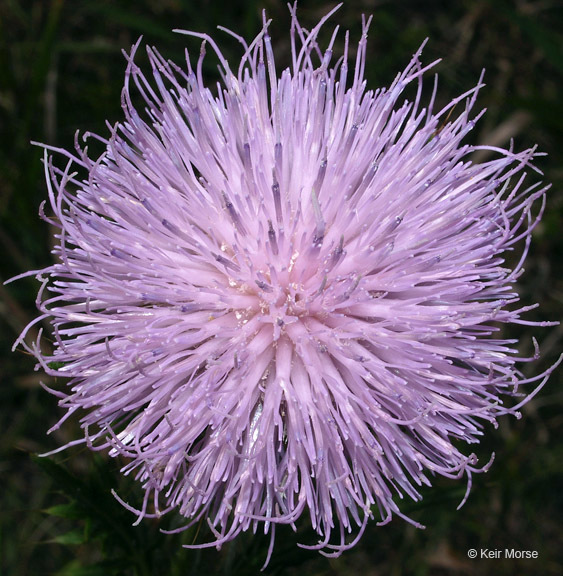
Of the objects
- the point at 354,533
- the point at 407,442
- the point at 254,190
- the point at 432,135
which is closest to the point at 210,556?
the point at 354,533

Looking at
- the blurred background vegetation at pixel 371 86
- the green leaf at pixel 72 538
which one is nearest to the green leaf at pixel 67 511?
the green leaf at pixel 72 538

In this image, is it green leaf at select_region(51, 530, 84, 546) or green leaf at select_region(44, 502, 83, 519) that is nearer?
green leaf at select_region(44, 502, 83, 519)

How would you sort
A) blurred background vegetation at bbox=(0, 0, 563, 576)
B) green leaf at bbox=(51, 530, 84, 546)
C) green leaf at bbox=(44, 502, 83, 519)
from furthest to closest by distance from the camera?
1. blurred background vegetation at bbox=(0, 0, 563, 576)
2. green leaf at bbox=(51, 530, 84, 546)
3. green leaf at bbox=(44, 502, 83, 519)

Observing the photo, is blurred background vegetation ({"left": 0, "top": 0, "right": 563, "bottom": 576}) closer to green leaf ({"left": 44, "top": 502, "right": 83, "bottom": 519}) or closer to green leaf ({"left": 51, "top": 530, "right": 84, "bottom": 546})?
green leaf ({"left": 51, "top": 530, "right": 84, "bottom": 546})

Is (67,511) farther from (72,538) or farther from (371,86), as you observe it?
(371,86)

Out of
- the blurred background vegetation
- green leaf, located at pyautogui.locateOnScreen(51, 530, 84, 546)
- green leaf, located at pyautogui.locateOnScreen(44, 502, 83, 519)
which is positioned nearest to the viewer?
green leaf, located at pyautogui.locateOnScreen(44, 502, 83, 519)

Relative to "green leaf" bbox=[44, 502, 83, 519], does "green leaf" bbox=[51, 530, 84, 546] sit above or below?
below

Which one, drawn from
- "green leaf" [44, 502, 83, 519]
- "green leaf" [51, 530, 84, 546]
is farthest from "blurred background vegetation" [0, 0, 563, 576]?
"green leaf" [44, 502, 83, 519]

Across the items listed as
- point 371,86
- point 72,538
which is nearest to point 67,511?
point 72,538

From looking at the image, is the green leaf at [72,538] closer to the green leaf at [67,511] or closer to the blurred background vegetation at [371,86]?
the green leaf at [67,511]
